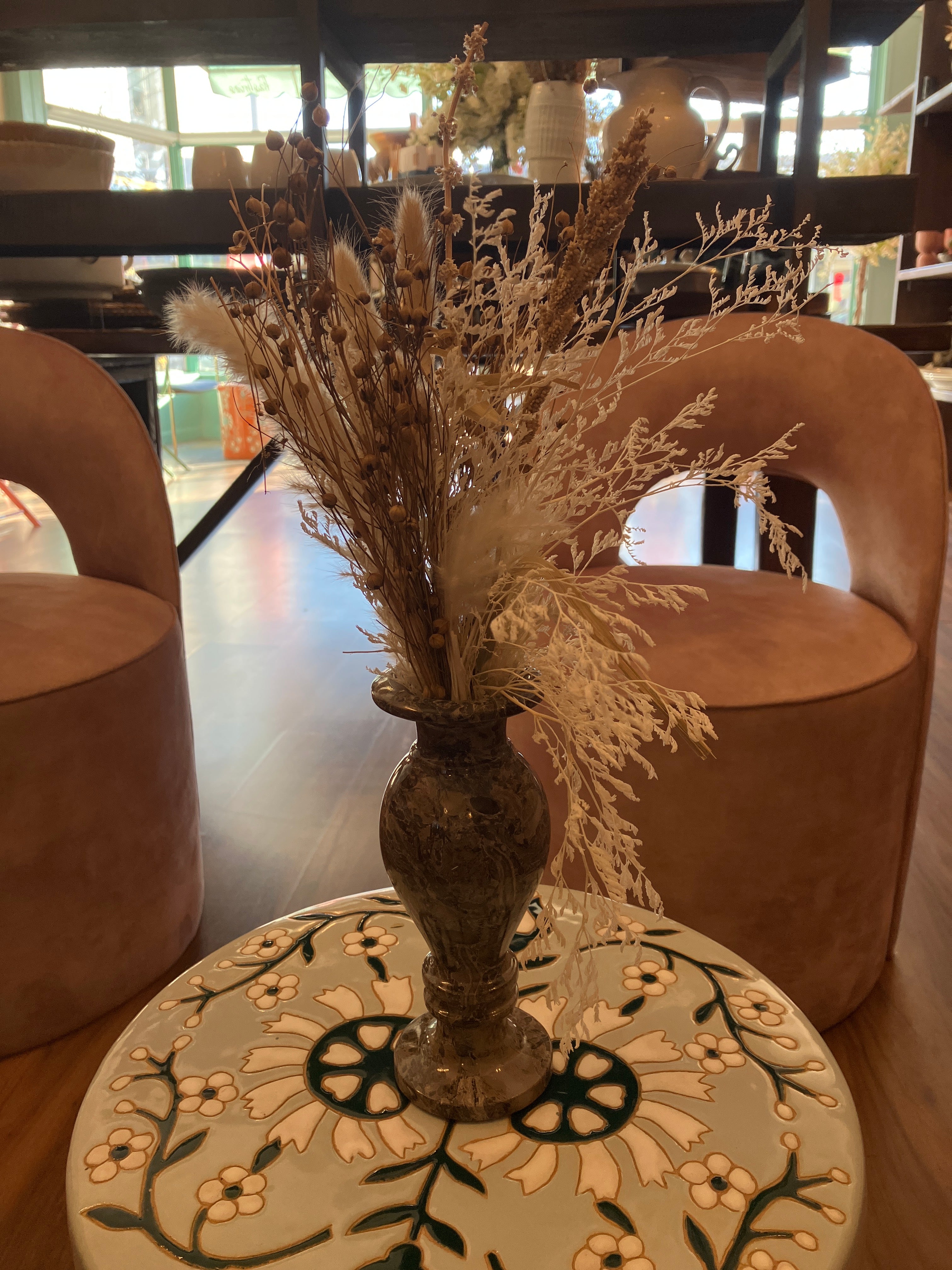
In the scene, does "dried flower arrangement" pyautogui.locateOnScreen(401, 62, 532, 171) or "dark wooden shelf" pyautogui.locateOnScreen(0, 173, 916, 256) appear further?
"dried flower arrangement" pyautogui.locateOnScreen(401, 62, 532, 171)

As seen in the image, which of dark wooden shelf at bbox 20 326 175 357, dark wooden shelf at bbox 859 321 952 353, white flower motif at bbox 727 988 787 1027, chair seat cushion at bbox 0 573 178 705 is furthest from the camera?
dark wooden shelf at bbox 20 326 175 357

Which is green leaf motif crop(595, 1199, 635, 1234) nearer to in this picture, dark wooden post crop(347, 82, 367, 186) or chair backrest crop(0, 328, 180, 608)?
chair backrest crop(0, 328, 180, 608)

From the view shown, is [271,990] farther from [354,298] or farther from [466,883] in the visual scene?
[354,298]

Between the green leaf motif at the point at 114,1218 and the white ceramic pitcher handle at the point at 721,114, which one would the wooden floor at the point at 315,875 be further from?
the white ceramic pitcher handle at the point at 721,114

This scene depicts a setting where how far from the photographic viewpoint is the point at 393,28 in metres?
1.69

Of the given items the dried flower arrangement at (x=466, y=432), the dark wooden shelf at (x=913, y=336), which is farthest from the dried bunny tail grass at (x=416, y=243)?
the dark wooden shelf at (x=913, y=336)

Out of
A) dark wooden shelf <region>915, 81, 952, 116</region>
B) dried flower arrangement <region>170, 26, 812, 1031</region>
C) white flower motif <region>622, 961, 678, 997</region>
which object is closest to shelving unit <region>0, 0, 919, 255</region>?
dried flower arrangement <region>170, 26, 812, 1031</region>

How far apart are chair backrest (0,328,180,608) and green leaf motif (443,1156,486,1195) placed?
3.38 ft

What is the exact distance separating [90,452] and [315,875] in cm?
76

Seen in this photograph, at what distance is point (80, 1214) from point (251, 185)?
1.51m

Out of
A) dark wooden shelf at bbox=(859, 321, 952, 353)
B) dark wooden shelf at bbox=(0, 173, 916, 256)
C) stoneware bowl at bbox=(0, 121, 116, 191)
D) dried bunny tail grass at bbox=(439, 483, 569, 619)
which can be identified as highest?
stoneware bowl at bbox=(0, 121, 116, 191)

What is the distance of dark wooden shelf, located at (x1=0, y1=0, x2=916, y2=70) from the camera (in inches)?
63.0

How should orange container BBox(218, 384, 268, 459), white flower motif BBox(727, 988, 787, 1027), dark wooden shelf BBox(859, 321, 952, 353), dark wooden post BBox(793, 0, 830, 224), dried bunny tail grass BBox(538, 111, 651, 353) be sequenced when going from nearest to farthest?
dried bunny tail grass BBox(538, 111, 651, 353)
white flower motif BBox(727, 988, 787, 1027)
dark wooden post BBox(793, 0, 830, 224)
dark wooden shelf BBox(859, 321, 952, 353)
orange container BBox(218, 384, 268, 459)

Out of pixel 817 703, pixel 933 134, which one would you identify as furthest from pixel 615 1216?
pixel 933 134
